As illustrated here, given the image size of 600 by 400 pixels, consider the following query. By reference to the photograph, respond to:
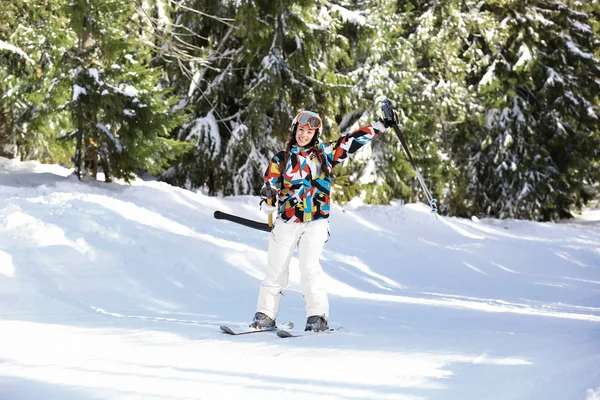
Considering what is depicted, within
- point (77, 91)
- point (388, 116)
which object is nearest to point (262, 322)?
point (388, 116)

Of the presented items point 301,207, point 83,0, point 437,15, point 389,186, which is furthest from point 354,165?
point 301,207

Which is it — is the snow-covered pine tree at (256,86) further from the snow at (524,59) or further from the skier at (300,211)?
the skier at (300,211)

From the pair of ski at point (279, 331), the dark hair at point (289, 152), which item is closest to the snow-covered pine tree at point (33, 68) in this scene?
the dark hair at point (289, 152)

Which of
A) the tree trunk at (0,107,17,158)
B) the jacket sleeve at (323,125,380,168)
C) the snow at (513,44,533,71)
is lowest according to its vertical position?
the tree trunk at (0,107,17,158)

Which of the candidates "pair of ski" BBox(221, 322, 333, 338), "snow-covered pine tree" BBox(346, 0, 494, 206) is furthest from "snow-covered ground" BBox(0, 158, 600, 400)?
"snow-covered pine tree" BBox(346, 0, 494, 206)

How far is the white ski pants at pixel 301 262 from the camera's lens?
593 cm

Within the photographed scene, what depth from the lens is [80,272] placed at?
798cm

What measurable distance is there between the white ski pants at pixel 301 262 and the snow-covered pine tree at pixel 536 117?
2253 centimetres

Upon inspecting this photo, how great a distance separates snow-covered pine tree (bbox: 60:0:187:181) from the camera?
14.9 metres

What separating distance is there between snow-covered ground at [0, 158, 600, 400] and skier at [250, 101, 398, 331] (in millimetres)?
472

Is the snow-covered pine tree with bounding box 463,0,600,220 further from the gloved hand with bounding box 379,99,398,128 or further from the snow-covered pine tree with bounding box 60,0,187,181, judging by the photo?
the gloved hand with bounding box 379,99,398,128

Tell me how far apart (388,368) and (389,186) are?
19169 millimetres

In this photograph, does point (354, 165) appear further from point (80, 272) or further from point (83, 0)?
point (80, 272)

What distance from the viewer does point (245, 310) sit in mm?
7648
